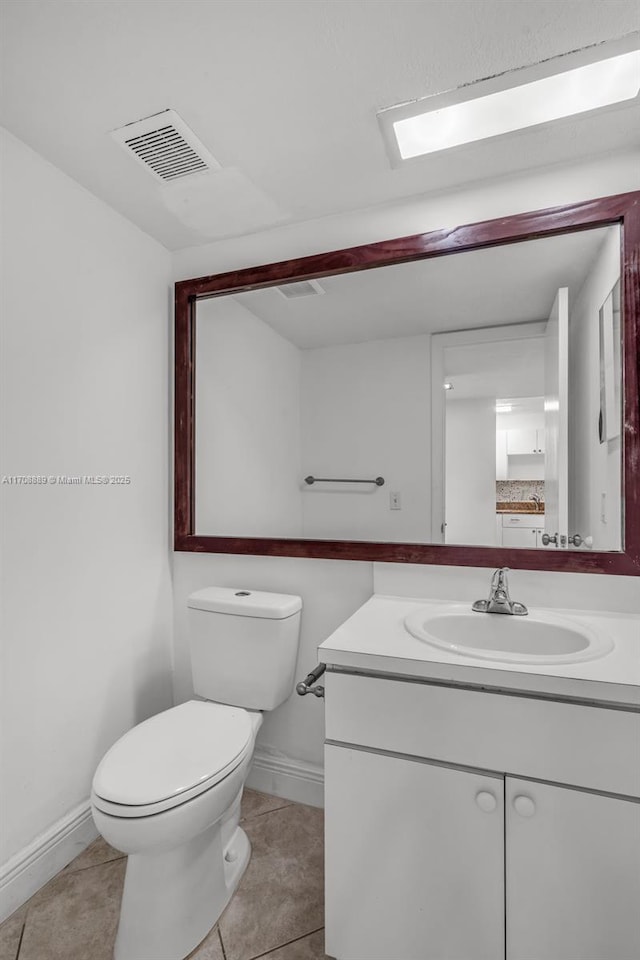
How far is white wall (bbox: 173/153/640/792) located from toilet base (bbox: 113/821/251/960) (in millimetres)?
579

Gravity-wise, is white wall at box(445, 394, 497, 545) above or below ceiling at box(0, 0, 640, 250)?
below

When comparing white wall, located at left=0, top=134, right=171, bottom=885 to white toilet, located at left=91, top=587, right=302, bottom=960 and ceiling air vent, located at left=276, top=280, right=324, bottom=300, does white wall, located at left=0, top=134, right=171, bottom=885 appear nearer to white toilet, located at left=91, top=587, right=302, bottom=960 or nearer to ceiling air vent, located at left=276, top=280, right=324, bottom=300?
white toilet, located at left=91, top=587, right=302, bottom=960

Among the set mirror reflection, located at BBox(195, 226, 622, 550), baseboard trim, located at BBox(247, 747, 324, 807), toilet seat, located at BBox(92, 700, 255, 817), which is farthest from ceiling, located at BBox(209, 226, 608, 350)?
baseboard trim, located at BBox(247, 747, 324, 807)

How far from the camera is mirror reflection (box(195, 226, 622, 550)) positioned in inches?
58.3

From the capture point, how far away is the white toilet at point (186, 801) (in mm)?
1148

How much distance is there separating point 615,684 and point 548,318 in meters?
1.06

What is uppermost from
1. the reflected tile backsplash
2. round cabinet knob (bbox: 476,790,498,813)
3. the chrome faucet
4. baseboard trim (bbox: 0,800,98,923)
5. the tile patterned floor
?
the reflected tile backsplash

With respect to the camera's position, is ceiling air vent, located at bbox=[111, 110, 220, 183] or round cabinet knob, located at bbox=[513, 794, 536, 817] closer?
round cabinet knob, located at bbox=[513, 794, 536, 817]

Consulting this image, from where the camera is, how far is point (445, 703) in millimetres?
1064

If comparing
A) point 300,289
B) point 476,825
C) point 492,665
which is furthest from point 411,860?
point 300,289

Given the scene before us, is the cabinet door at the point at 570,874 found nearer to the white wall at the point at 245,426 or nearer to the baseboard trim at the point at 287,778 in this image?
the baseboard trim at the point at 287,778

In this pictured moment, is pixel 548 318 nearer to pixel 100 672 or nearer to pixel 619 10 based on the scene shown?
pixel 619 10

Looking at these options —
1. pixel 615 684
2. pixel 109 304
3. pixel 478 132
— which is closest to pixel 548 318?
pixel 478 132

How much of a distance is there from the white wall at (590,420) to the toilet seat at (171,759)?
117 centimetres
